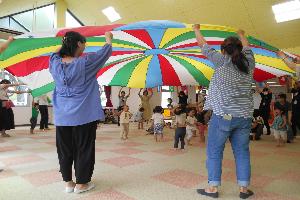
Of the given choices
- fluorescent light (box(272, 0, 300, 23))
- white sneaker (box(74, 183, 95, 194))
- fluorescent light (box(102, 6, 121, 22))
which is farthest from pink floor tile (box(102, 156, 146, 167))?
fluorescent light (box(102, 6, 121, 22))

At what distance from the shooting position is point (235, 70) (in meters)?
2.22

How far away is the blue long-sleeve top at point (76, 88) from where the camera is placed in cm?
224

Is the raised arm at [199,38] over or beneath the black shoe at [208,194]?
over

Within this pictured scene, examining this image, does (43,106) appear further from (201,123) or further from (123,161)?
(123,161)

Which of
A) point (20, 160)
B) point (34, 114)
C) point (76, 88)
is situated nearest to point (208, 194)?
point (76, 88)

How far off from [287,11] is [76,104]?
697cm

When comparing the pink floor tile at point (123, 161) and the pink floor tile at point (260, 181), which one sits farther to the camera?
the pink floor tile at point (123, 161)

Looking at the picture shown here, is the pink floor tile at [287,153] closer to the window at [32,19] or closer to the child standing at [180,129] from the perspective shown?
the child standing at [180,129]

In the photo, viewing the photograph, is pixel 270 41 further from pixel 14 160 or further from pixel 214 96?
pixel 14 160

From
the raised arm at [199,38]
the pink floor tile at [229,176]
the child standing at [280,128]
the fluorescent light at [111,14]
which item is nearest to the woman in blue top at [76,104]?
the raised arm at [199,38]

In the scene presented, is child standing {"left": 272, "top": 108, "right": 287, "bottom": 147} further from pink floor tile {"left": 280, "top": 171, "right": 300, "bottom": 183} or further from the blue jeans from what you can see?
the blue jeans

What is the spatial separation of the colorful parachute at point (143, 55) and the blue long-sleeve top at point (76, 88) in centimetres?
44

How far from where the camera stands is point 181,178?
9.50 feet

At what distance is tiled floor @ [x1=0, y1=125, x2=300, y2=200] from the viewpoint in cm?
237
